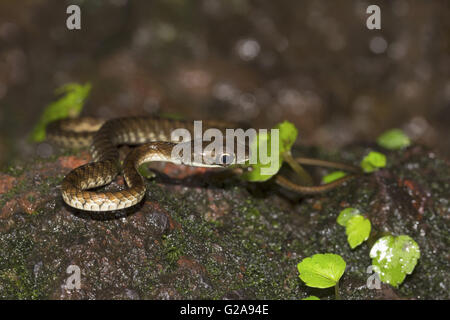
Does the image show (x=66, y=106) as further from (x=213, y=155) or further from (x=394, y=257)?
(x=394, y=257)

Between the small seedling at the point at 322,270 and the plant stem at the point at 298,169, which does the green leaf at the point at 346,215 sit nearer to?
the plant stem at the point at 298,169

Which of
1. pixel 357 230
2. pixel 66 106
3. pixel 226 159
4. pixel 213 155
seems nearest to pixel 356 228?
pixel 357 230

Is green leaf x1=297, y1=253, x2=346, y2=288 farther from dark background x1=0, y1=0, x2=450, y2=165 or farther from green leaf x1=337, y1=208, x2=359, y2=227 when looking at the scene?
dark background x1=0, y1=0, x2=450, y2=165

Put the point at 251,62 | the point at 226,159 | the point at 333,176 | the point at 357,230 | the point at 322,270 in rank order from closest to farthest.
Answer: the point at 322,270
the point at 357,230
the point at 226,159
the point at 333,176
the point at 251,62

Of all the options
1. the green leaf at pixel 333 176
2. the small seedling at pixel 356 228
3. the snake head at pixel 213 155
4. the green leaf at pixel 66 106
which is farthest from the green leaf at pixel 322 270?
the green leaf at pixel 66 106

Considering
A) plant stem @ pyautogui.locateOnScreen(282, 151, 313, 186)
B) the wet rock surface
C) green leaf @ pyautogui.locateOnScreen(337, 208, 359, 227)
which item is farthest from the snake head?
green leaf @ pyautogui.locateOnScreen(337, 208, 359, 227)
